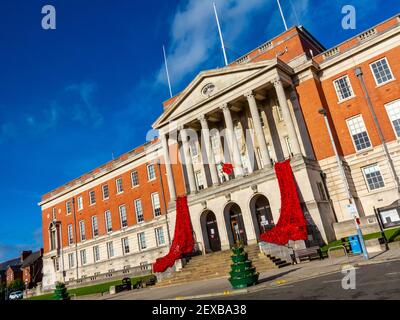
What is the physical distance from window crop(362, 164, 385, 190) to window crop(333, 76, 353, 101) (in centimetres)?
698

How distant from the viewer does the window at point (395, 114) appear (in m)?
29.1

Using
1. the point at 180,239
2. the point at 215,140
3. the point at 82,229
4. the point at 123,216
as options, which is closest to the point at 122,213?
the point at 123,216

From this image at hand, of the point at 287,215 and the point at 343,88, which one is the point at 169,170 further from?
the point at 343,88

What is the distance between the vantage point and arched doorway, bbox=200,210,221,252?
113 feet

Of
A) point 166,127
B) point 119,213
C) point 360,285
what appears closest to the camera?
point 360,285

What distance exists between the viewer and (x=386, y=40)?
3009 centimetres

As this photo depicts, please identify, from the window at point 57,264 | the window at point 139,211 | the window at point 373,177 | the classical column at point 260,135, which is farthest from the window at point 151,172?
the window at point 373,177

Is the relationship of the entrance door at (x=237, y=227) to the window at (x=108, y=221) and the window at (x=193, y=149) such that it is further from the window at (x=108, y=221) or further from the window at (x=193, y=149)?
the window at (x=108, y=221)

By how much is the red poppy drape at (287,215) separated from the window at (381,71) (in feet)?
37.5
